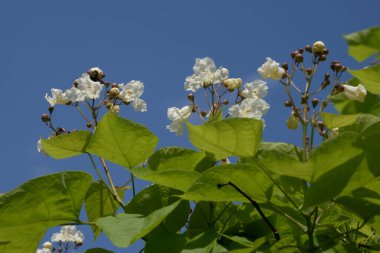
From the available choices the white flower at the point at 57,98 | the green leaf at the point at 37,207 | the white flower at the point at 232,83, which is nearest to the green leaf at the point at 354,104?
the white flower at the point at 232,83

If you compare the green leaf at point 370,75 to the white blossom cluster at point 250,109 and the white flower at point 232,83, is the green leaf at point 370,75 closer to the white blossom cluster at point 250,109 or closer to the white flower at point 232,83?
the white blossom cluster at point 250,109

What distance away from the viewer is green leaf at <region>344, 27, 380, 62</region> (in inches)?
50.4

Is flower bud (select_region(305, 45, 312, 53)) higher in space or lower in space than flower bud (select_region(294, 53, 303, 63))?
higher

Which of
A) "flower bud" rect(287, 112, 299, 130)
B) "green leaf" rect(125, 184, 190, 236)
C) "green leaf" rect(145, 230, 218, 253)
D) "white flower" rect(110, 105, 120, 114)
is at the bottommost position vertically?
"green leaf" rect(145, 230, 218, 253)

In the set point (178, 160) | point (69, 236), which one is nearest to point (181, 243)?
point (178, 160)

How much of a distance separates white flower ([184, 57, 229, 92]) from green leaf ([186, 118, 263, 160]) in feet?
2.44

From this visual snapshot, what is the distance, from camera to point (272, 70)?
183 cm

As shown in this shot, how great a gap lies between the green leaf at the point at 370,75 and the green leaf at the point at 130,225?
0.56 metres

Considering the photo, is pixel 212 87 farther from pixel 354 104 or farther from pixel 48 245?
pixel 48 245

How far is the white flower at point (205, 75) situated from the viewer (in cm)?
207

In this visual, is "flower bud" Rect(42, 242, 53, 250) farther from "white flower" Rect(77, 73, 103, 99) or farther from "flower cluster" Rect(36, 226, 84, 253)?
"white flower" Rect(77, 73, 103, 99)

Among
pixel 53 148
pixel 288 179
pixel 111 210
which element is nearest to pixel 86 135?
pixel 53 148

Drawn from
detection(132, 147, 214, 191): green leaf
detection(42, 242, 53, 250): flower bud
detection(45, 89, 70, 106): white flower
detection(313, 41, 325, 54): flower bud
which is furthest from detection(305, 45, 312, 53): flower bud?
detection(42, 242, 53, 250): flower bud

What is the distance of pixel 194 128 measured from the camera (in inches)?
50.3
